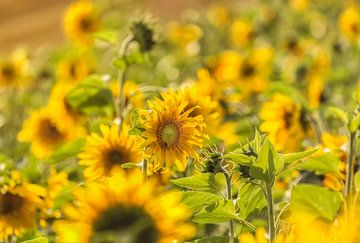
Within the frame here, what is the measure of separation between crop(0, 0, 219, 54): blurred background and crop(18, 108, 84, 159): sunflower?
7.68 metres

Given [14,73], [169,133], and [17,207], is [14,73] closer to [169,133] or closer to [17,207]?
[17,207]

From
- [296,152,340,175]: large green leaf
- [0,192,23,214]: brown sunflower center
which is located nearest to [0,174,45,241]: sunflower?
[0,192,23,214]: brown sunflower center

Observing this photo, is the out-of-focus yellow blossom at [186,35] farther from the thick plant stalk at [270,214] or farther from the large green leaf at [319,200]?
the thick plant stalk at [270,214]

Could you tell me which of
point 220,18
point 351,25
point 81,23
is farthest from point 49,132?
point 220,18

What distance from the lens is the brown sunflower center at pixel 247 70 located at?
3.44 meters

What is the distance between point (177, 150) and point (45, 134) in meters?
1.11

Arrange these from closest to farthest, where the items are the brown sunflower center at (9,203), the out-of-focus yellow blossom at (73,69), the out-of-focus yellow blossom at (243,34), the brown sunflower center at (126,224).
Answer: the brown sunflower center at (126,224) < the brown sunflower center at (9,203) < the out-of-focus yellow blossom at (73,69) < the out-of-focus yellow blossom at (243,34)

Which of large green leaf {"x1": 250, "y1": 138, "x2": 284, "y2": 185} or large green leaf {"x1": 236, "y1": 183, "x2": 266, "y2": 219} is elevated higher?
large green leaf {"x1": 250, "y1": 138, "x2": 284, "y2": 185}

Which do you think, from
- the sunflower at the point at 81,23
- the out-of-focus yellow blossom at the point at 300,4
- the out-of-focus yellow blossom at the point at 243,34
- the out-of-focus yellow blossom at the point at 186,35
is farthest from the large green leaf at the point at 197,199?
the out-of-focus yellow blossom at the point at 300,4

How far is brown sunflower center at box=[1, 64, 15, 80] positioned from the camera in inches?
146

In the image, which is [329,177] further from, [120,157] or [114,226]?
[114,226]

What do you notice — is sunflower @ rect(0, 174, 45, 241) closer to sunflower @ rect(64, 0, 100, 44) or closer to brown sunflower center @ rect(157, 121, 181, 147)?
brown sunflower center @ rect(157, 121, 181, 147)

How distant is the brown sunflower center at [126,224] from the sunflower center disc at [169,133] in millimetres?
379

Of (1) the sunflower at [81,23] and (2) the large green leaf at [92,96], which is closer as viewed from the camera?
(2) the large green leaf at [92,96]
